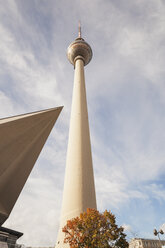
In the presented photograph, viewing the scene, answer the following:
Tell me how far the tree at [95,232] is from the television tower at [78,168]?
19.6ft

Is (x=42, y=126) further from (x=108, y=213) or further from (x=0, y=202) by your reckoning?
(x=108, y=213)

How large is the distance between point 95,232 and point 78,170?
40.6 feet

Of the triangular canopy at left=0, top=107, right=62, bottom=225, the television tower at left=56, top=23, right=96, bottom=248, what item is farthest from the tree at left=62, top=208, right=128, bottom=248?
the triangular canopy at left=0, top=107, right=62, bottom=225

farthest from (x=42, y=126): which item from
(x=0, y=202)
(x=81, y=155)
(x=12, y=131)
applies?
(x=81, y=155)

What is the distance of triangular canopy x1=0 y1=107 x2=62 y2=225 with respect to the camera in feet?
26.9

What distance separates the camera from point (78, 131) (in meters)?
35.0

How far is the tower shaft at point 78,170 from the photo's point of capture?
25.0 meters

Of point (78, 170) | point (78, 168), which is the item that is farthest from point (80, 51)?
point (78, 170)

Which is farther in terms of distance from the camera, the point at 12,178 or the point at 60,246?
the point at 60,246

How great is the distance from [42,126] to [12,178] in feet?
10.6

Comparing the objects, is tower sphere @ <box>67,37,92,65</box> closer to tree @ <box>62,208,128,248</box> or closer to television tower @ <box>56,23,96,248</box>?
television tower @ <box>56,23,96,248</box>

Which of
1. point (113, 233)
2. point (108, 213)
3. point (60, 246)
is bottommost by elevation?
point (60, 246)

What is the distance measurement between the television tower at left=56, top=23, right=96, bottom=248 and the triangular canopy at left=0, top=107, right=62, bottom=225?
699 inches

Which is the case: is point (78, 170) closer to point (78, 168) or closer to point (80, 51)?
point (78, 168)
